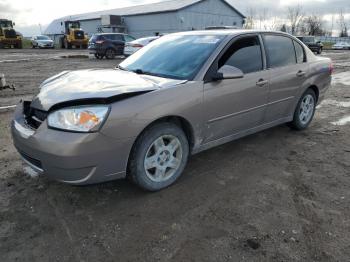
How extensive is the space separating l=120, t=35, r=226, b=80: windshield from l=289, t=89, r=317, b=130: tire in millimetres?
2010

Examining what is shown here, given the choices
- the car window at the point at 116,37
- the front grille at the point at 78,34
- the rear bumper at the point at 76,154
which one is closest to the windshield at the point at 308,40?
the car window at the point at 116,37

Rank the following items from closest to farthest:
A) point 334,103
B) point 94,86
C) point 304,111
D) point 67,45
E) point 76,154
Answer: point 76,154
point 94,86
point 304,111
point 334,103
point 67,45

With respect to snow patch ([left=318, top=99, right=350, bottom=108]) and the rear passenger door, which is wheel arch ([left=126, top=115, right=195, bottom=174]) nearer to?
the rear passenger door

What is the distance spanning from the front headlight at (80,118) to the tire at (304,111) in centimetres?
343

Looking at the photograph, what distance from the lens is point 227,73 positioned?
11.8 feet

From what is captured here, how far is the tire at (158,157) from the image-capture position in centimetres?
→ 312

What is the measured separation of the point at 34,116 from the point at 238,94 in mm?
2224

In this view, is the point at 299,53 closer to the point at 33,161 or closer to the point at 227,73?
the point at 227,73

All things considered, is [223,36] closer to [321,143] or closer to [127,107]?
[127,107]

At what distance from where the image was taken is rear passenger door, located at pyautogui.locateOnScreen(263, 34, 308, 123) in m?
4.47

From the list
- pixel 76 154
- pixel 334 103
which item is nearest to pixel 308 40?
pixel 334 103

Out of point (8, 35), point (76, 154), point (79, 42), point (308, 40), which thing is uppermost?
point (8, 35)

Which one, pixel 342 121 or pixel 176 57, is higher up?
pixel 176 57

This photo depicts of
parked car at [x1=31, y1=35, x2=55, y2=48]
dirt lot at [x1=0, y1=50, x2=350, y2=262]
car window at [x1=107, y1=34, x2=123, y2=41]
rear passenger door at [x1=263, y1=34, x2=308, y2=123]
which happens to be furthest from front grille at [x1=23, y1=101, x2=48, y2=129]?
parked car at [x1=31, y1=35, x2=55, y2=48]
